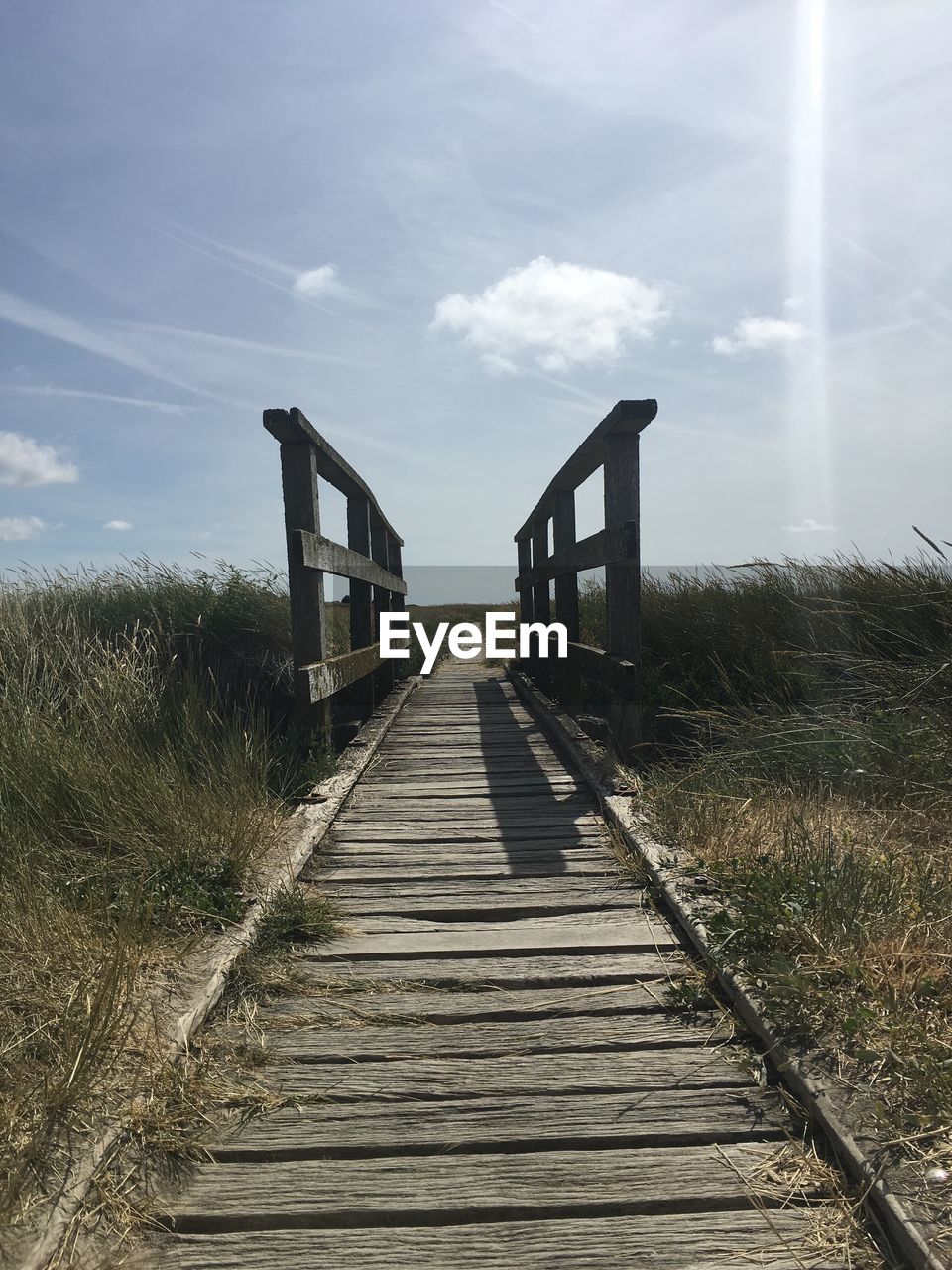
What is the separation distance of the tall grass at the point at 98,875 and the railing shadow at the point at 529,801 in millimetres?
1006

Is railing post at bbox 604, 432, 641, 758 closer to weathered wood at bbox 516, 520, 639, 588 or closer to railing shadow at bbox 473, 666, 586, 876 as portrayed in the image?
weathered wood at bbox 516, 520, 639, 588

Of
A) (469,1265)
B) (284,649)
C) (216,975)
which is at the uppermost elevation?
(284,649)

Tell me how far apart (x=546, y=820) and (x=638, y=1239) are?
2534 mm

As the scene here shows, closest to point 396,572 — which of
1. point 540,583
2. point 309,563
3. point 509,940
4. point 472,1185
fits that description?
point 540,583

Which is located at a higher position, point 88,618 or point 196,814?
point 88,618

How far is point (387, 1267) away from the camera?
144 cm

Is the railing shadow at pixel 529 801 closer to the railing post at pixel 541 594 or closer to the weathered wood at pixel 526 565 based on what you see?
the railing post at pixel 541 594

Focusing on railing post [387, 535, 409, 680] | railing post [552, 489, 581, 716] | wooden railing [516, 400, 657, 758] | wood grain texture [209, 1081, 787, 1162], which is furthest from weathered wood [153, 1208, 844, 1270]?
railing post [387, 535, 409, 680]

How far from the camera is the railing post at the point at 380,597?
800 cm

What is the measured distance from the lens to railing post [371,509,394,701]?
800 cm

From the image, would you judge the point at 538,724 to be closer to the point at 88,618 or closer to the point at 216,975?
the point at 88,618

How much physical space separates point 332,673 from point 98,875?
2.20m

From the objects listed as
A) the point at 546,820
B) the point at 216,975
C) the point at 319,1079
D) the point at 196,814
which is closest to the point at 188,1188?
the point at 319,1079

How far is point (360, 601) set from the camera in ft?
22.9
